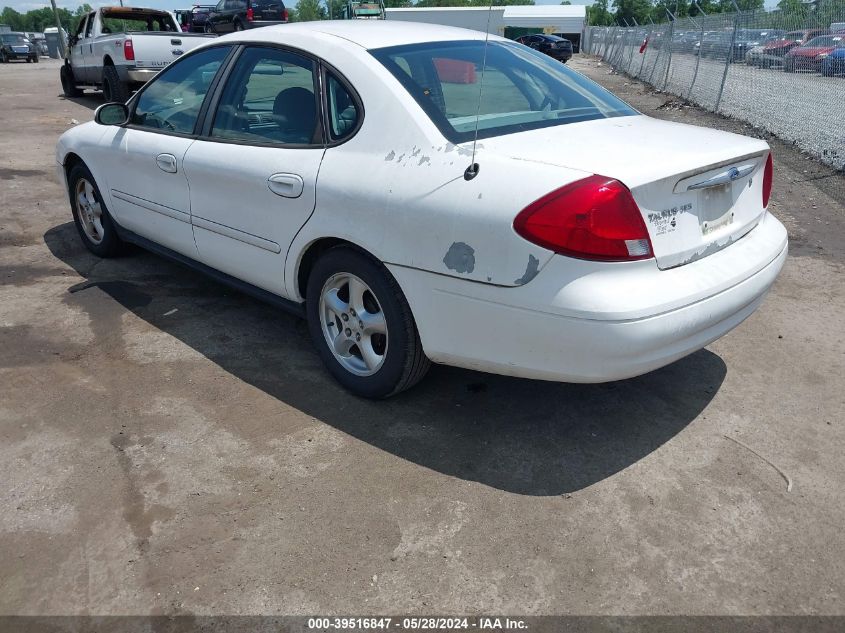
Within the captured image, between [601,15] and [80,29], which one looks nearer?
[80,29]

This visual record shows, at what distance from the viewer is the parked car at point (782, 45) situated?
9472 mm

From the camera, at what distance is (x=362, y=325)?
11.0 ft

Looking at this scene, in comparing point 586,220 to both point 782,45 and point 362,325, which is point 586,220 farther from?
point 782,45

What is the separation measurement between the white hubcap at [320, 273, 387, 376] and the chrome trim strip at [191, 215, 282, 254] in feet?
1.25

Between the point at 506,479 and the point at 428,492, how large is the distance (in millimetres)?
331

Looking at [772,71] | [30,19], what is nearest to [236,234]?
[772,71]

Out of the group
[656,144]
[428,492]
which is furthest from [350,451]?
[656,144]

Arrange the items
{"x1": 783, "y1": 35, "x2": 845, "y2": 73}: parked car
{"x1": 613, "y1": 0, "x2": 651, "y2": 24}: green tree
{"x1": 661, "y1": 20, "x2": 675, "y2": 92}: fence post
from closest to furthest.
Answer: {"x1": 783, "y1": 35, "x2": 845, "y2": 73}: parked car
{"x1": 661, "y1": 20, "x2": 675, "y2": 92}: fence post
{"x1": 613, "y1": 0, "x2": 651, "y2": 24}: green tree

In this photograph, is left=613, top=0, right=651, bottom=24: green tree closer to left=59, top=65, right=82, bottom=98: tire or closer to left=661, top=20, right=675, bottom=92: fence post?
left=661, top=20, right=675, bottom=92: fence post

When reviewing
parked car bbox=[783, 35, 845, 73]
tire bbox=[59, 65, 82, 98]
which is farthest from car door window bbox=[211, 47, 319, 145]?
tire bbox=[59, 65, 82, 98]

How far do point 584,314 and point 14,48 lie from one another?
144ft

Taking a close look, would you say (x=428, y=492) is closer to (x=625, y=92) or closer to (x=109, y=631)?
(x=109, y=631)

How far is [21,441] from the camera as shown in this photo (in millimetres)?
3164

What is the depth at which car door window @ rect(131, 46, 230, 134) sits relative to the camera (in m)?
4.10
